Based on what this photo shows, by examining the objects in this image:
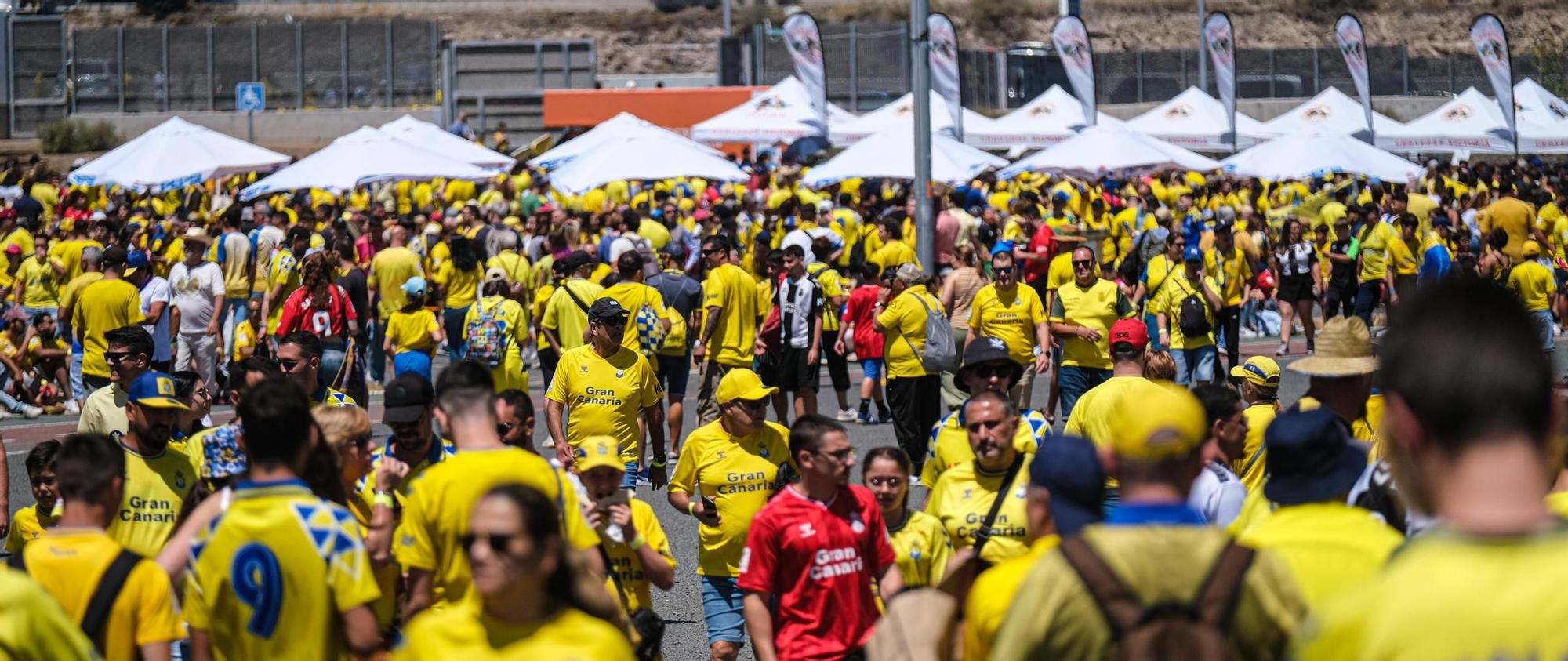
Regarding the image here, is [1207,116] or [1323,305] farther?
[1207,116]

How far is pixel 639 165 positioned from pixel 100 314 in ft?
29.8

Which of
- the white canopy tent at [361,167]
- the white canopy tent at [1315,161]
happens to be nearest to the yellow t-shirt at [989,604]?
the white canopy tent at [361,167]

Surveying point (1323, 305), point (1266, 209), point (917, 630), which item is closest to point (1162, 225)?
point (1323, 305)

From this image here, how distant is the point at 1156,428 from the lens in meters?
3.13

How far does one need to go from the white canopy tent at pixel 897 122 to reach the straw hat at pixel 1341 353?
2104cm

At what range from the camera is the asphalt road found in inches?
332

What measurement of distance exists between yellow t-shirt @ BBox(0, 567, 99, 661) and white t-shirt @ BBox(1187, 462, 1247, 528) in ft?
11.3

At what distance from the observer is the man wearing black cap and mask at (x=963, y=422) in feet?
21.8

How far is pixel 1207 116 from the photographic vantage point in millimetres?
30438

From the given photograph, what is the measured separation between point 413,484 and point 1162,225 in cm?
1723

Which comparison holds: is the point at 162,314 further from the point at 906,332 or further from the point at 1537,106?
the point at 1537,106

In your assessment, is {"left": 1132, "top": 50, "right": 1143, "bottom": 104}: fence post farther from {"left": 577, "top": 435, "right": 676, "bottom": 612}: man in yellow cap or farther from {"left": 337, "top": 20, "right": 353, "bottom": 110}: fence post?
{"left": 577, "top": 435, "right": 676, "bottom": 612}: man in yellow cap

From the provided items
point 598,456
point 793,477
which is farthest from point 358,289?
point 598,456

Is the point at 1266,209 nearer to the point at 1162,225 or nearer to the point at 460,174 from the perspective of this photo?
the point at 1162,225
